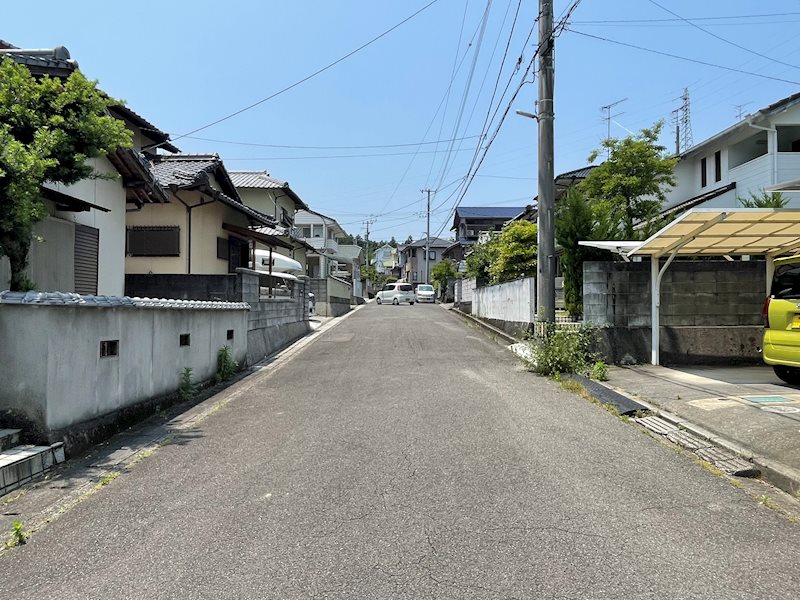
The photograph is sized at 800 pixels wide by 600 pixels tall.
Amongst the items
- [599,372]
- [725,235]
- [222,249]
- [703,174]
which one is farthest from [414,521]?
[703,174]

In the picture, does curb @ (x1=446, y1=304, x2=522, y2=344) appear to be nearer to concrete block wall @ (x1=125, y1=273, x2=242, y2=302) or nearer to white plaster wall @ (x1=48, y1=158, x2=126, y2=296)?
concrete block wall @ (x1=125, y1=273, x2=242, y2=302)

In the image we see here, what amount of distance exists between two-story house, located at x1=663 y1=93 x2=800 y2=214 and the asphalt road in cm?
1376

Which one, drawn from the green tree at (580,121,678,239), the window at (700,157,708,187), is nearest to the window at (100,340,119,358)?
the green tree at (580,121,678,239)

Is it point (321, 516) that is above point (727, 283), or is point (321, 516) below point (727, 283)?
below

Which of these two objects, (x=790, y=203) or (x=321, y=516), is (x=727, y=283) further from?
(x=321, y=516)

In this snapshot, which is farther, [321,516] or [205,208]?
[205,208]

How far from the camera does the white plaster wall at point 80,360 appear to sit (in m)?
5.45

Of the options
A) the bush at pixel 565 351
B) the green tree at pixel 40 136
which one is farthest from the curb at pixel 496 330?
the green tree at pixel 40 136

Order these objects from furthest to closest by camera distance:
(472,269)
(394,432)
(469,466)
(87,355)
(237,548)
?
(472,269)
(394,432)
(87,355)
(469,466)
(237,548)

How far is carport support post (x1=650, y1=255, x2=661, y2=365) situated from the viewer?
11.0 m

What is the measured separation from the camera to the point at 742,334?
11.4 m

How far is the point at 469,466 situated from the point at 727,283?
8.65 meters

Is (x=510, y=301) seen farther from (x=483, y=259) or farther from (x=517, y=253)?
(x=483, y=259)

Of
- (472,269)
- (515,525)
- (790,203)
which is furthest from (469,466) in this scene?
(472,269)
